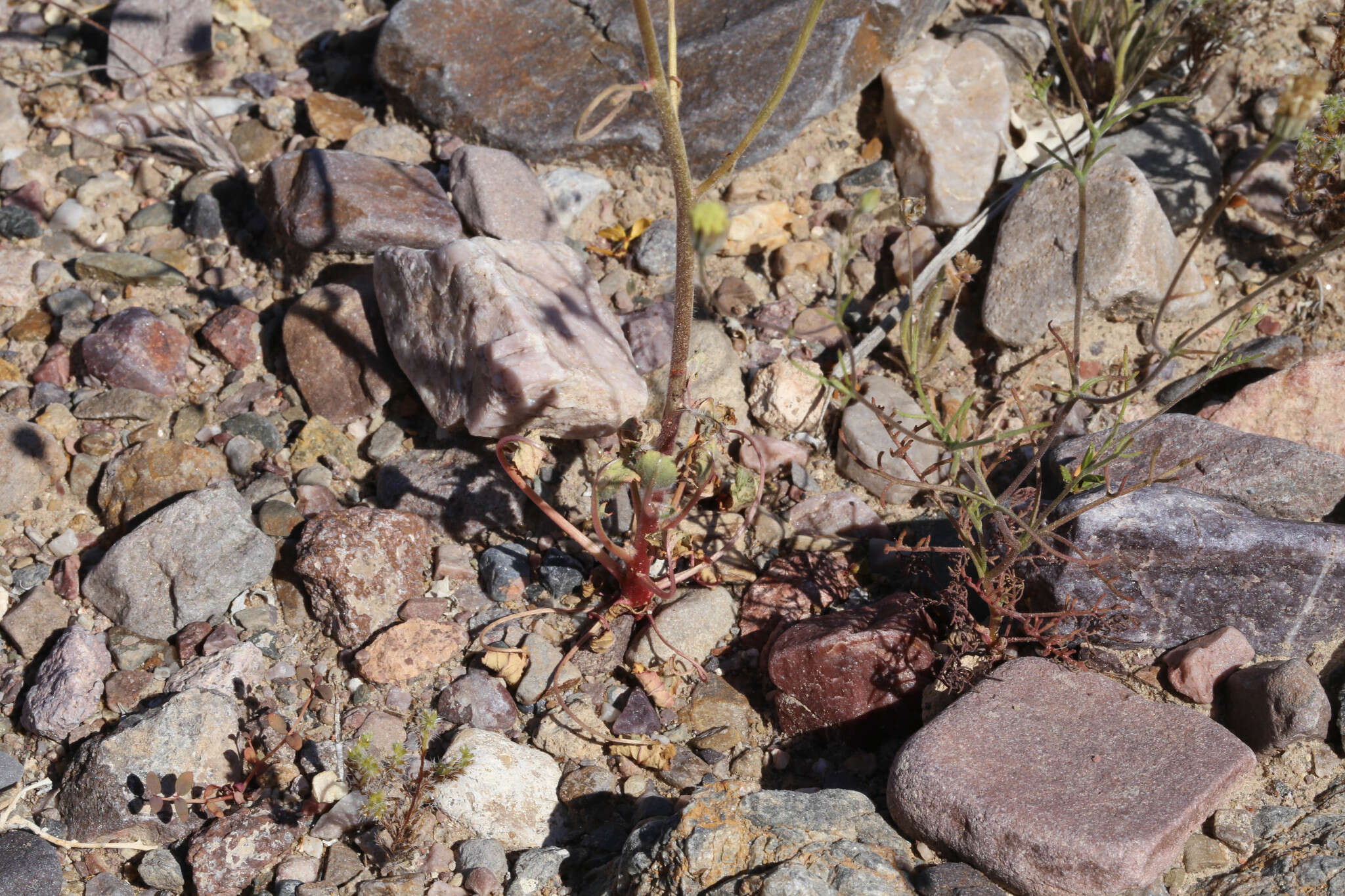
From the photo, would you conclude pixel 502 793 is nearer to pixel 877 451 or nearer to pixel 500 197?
pixel 877 451

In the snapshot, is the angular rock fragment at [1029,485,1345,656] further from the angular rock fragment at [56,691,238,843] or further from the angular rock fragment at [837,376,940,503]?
the angular rock fragment at [56,691,238,843]

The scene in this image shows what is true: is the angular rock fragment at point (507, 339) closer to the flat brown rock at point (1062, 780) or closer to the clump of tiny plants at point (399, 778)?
the clump of tiny plants at point (399, 778)

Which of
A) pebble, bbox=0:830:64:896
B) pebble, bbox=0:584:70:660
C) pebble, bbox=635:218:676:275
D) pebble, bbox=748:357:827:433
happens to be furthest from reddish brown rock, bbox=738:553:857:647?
pebble, bbox=0:584:70:660

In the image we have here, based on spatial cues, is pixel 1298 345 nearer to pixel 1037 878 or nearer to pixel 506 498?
pixel 1037 878

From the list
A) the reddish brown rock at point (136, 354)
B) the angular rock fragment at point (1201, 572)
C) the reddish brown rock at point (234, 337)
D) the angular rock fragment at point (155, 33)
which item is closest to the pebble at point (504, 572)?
the reddish brown rock at point (234, 337)

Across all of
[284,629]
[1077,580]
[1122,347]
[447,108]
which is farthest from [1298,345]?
[284,629]

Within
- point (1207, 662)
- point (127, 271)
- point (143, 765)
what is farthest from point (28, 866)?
point (1207, 662)
